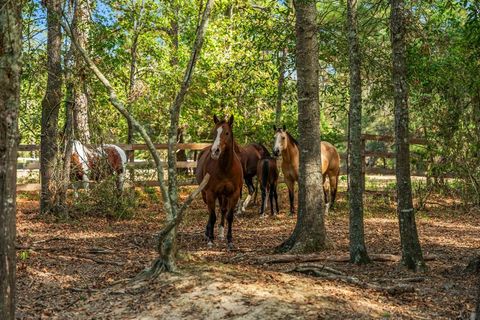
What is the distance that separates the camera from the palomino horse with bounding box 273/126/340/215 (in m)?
13.9

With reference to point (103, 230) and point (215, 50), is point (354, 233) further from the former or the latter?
point (215, 50)

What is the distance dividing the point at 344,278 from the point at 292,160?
780 centimetres

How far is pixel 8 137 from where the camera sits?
4402 millimetres

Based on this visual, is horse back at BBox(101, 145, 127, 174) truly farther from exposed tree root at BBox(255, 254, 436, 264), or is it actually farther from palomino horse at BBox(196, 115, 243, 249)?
exposed tree root at BBox(255, 254, 436, 264)

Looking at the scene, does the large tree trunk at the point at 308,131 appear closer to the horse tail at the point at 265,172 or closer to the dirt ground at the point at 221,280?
the dirt ground at the point at 221,280

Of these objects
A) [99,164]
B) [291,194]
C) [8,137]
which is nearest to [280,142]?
[291,194]

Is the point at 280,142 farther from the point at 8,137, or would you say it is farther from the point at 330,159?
the point at 8,137

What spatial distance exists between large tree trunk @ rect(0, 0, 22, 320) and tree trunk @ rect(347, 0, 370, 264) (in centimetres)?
422

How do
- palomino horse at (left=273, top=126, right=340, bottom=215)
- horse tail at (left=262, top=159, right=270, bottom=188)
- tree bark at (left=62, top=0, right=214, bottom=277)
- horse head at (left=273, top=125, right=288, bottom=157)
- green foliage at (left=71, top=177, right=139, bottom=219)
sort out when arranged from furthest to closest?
1. horse tail at (left=262, top=159, right=270, bottom=188)
2. palomino horse at (left=273, top=126, right=340, bottom=215)
3. horse head at (left=273, top=125, right=288, bottom=157)
4. green foliage at (left=71, top=177, right=139, bottom=219)
5. tree bark at (left=62, top=0, right=214, bottom=277)

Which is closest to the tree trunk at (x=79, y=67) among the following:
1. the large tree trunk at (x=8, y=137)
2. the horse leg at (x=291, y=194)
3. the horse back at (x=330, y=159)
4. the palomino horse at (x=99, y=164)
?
the palomino horse at (x=99, y=164)

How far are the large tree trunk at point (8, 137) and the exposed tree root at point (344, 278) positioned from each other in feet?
11.7

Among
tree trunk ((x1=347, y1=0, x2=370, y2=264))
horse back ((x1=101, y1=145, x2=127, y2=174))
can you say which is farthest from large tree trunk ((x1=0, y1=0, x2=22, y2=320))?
horse back ((x1=101, y1=145, x2=127, y2=174))

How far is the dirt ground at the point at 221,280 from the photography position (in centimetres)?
548

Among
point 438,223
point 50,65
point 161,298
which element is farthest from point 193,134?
point 161,298
